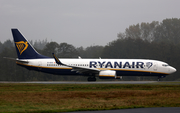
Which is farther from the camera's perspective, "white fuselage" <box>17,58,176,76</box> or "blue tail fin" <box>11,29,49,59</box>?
"blue tail fin" <box>11,29,49,59</box>

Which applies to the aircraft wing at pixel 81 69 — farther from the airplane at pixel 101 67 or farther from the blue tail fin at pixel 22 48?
the blue tail fin at pixel 22 48

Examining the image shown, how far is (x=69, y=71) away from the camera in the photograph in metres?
42.1

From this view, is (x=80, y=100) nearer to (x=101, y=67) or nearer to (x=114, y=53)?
(x=101, y=67)

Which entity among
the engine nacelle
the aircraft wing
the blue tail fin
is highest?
the blue tail fin

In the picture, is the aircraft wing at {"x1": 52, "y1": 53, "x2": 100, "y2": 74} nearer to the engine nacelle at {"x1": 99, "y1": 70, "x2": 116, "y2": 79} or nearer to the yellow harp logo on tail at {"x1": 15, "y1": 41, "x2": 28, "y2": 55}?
the engine nacelle at {"x1": 99, "y1": 70, "x2": 116, "y2": 79}

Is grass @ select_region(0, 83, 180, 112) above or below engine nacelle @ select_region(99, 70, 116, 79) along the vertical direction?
below

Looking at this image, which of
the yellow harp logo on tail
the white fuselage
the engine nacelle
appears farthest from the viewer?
the yellow harp logo on tail

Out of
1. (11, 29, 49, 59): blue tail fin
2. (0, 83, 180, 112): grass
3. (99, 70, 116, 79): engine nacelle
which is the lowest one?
(0, 83, 180, 112): grass

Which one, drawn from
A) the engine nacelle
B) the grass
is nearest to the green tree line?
the engine nacelle

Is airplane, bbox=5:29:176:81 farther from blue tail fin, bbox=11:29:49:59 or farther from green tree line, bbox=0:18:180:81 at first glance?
green tree line, bbox=0:18:180:81

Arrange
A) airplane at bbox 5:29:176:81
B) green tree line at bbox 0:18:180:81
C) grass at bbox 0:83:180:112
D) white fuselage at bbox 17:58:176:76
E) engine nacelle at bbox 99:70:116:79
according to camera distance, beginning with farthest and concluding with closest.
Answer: green tree line at bbox 0:18:180:81, white fuselage at bbox 17:58:176:76, airplane at bbox 5:29:176:81, engine nacelle at bbox 99:70:116:79, grass at bbox 0:83:180:112

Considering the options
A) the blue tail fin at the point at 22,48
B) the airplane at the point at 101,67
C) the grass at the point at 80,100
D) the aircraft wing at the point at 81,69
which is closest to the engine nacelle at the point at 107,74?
the airplane at the point at 101,67

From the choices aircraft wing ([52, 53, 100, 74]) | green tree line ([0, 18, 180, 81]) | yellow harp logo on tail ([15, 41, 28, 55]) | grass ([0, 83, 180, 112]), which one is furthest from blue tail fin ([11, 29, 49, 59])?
green tree line ([0, 18, 180, 81])

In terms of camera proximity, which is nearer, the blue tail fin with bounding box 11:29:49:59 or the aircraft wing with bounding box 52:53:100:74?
the aircraft wing with bounding box 52:53:100:74
